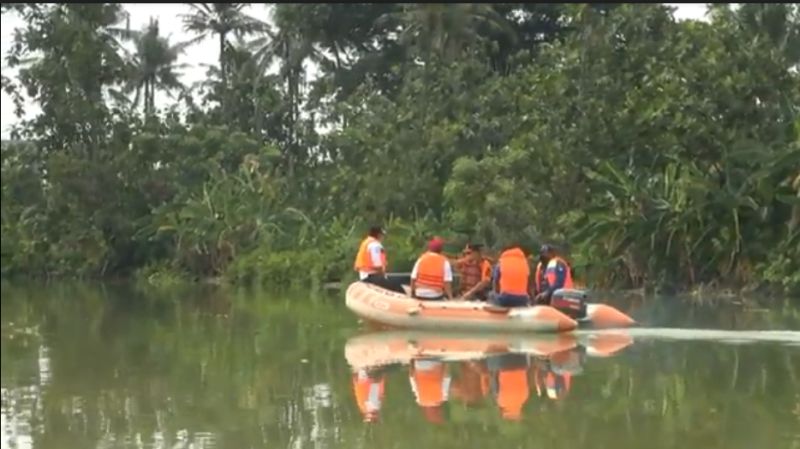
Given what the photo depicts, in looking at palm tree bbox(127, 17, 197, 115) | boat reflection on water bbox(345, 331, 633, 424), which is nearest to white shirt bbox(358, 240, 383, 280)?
boat reflection on water bbox(345, 331, 633, 424)

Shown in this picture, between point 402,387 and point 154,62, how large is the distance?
39.8m

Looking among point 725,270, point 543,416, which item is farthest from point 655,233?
point 543,416

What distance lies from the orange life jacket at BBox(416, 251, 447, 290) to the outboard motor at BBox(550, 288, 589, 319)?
1442mm

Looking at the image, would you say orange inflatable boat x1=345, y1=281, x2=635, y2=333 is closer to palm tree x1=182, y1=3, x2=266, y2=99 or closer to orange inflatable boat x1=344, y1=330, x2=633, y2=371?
orange inflatable boat x1=344, y1=330, x2=633, y2=371

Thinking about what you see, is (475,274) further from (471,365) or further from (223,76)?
(223,76)

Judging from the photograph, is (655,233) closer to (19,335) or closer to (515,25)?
(19,335)

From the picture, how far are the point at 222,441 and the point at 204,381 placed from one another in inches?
132

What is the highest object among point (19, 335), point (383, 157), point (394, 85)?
point (394, 85)

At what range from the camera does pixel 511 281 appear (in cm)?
1463

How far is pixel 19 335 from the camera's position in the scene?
16.9 metres

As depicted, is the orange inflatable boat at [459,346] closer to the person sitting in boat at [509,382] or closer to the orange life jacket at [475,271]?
the person sitting in boat at [509,382]

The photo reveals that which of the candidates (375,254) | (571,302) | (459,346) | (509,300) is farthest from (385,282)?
(459,346)

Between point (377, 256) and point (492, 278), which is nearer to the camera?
point (492, 278)

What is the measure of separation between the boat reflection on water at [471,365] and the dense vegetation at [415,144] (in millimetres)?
7952
